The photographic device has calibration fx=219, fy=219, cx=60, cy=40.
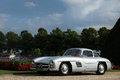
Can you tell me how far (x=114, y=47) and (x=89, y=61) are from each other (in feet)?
26.4

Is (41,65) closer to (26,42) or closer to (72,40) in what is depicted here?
(72,40)

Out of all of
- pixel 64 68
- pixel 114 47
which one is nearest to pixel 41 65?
pixel 64 68

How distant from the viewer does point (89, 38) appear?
2413 inches

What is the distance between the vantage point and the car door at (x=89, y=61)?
12906mm

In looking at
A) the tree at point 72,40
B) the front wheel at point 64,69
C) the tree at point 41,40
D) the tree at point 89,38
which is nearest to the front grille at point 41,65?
the front wheel at point 64,69

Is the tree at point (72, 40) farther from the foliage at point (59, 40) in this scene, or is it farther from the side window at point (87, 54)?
the side window at point (87, 54)

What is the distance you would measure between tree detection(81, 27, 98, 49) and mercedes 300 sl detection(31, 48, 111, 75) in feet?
155

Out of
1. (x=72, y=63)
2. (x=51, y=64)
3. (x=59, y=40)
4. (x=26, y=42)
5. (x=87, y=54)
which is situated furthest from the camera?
(x=26, y=42)

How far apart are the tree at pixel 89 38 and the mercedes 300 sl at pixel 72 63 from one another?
155ft

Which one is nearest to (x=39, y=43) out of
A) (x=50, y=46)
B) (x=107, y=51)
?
(x=50, y=46)

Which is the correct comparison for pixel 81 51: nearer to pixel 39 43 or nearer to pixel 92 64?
pixel 92 64

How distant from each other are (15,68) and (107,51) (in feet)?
30.0

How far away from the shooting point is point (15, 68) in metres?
16.5

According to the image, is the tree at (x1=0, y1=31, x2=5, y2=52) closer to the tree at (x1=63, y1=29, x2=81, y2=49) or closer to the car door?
the tree at (x1=63, y1=29, x2=81, y2=49)
